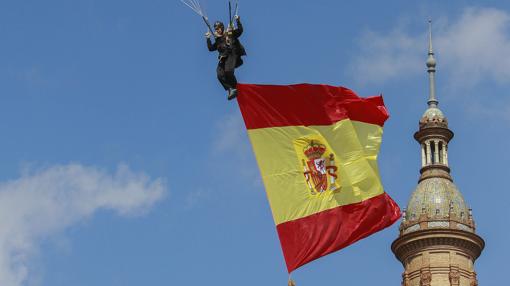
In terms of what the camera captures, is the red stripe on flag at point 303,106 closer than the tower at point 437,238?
Yes

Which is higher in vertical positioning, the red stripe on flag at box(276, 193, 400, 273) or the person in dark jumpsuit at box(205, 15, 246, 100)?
the person in dark jumpsuit at box(205, 15, 246, 100)

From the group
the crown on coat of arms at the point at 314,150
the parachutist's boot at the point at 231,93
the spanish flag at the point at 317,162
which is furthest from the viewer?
the crown on coat of arms at the point at 314,150

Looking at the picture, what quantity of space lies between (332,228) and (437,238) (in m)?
66.0

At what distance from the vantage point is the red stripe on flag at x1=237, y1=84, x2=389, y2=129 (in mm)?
41844

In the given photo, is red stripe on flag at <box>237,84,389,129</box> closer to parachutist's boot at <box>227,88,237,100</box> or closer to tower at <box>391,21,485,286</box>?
parachutist's boot at <box>227,88,237,100</box>

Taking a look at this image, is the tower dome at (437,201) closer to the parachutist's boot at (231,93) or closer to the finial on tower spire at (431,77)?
the finial on tower spire at (431,77)

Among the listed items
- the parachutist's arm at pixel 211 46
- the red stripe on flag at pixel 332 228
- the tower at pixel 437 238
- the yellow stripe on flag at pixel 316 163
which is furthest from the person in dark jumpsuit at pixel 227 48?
the tower at pixel 437 238

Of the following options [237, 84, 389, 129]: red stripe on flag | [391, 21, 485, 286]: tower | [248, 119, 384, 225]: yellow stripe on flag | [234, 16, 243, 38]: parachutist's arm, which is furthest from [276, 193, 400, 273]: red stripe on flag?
[391, 21, 485, 286]: tower

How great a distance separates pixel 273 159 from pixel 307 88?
2.07m

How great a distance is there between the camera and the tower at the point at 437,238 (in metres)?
106

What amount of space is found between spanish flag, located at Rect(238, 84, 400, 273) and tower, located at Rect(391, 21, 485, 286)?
6335cm

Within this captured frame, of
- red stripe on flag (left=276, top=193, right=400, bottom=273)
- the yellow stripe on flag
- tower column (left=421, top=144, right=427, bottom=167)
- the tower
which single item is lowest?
red stripe on flag (left=276, top=193, right=400, bottom=273)

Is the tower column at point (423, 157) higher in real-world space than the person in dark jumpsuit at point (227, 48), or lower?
higher

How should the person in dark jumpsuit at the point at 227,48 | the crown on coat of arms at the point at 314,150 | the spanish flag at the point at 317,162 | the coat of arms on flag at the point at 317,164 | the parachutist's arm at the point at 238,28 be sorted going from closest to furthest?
the parachutist's arm at the point at 238,28 < the person in dark jumpsuit at the point at 227,48 < the spanish flag at the point at 317,162 < the coat of arms on flag at the point at 317,164 < the crown on coat of arms at the point at 314,150
